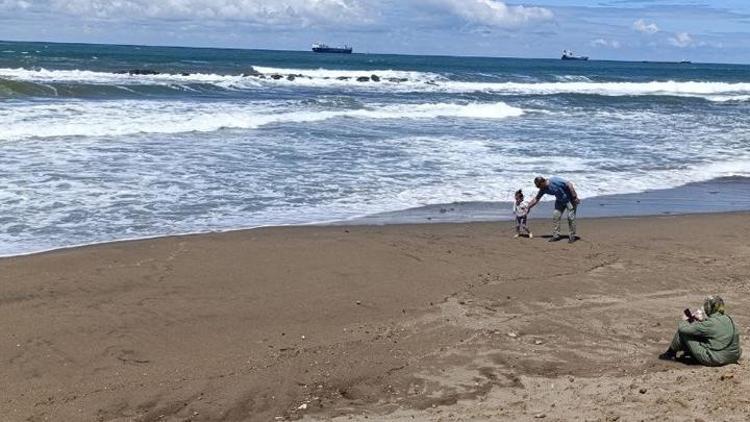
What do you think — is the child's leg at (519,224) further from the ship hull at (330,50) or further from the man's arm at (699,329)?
the ship hull at (330,50)

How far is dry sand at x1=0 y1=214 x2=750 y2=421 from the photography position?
595 cm

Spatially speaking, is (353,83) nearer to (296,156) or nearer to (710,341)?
(296,156)

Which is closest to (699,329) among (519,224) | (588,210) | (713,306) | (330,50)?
(713,306)

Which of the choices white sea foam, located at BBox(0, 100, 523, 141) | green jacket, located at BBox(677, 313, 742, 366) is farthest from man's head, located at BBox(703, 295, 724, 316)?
white sea foam, located at BBox(0, 100, 523, 141)

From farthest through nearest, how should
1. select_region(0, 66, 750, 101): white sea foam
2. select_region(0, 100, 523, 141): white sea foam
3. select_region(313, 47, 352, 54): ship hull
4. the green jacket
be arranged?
select_region(313, 47, 352, 54): ship hull → select_region(0, 66, 750, 101): white sea foam → select_region(0, 100, 523, 141): white sea foam → the green jacket

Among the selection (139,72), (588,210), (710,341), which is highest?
(139,72)

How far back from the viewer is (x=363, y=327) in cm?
768

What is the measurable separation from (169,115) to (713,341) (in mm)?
20577

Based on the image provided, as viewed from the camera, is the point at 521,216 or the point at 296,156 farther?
the point at 296,156

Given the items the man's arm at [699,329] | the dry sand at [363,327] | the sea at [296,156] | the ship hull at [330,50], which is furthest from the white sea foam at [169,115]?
the ship hull at [330,50]

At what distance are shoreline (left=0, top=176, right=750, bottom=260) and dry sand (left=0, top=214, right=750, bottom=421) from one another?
23.9 inches

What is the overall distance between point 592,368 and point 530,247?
4337 mm

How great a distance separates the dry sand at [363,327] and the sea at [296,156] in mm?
1795

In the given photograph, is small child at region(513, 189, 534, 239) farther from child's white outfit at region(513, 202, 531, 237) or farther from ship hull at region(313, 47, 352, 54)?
ship hull at region(313, 47, 352, 54)
